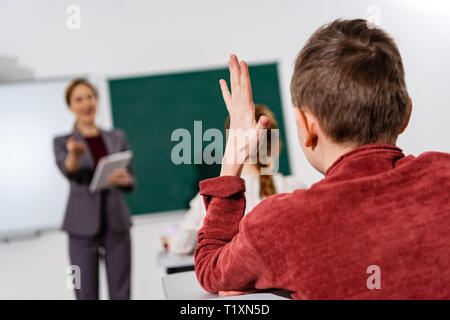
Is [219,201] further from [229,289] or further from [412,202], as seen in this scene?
[412,202]

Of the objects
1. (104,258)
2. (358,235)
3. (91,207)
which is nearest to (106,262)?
(104,258)

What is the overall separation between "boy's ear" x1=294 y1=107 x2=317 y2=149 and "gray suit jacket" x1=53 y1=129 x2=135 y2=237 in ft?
Result: 6.94

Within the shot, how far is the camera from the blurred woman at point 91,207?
2586mm

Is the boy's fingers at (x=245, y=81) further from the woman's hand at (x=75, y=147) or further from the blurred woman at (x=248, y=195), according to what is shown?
the woman's hand at (x=75, y=147)

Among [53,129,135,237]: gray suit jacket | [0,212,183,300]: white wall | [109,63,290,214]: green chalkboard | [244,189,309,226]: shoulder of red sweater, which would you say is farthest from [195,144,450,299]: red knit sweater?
[0,212,183,300]: white wall

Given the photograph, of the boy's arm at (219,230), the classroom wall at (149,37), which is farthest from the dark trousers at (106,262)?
the boy's arm at (219,230)

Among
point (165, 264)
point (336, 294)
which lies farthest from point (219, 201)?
point (165, 264)

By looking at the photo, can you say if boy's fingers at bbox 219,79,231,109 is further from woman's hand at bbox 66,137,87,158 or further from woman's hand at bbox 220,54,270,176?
woman's hand at bbox 66,137,87,158

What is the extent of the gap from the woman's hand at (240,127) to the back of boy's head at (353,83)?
0.10 metres

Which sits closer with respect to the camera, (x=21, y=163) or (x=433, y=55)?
(x=433, y=55)

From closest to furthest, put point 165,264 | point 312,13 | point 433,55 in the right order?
point 165,264, point 433,55, point 312,13

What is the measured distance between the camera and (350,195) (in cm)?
60

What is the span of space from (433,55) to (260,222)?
2.15 m

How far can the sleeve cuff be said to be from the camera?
2.50 ft
